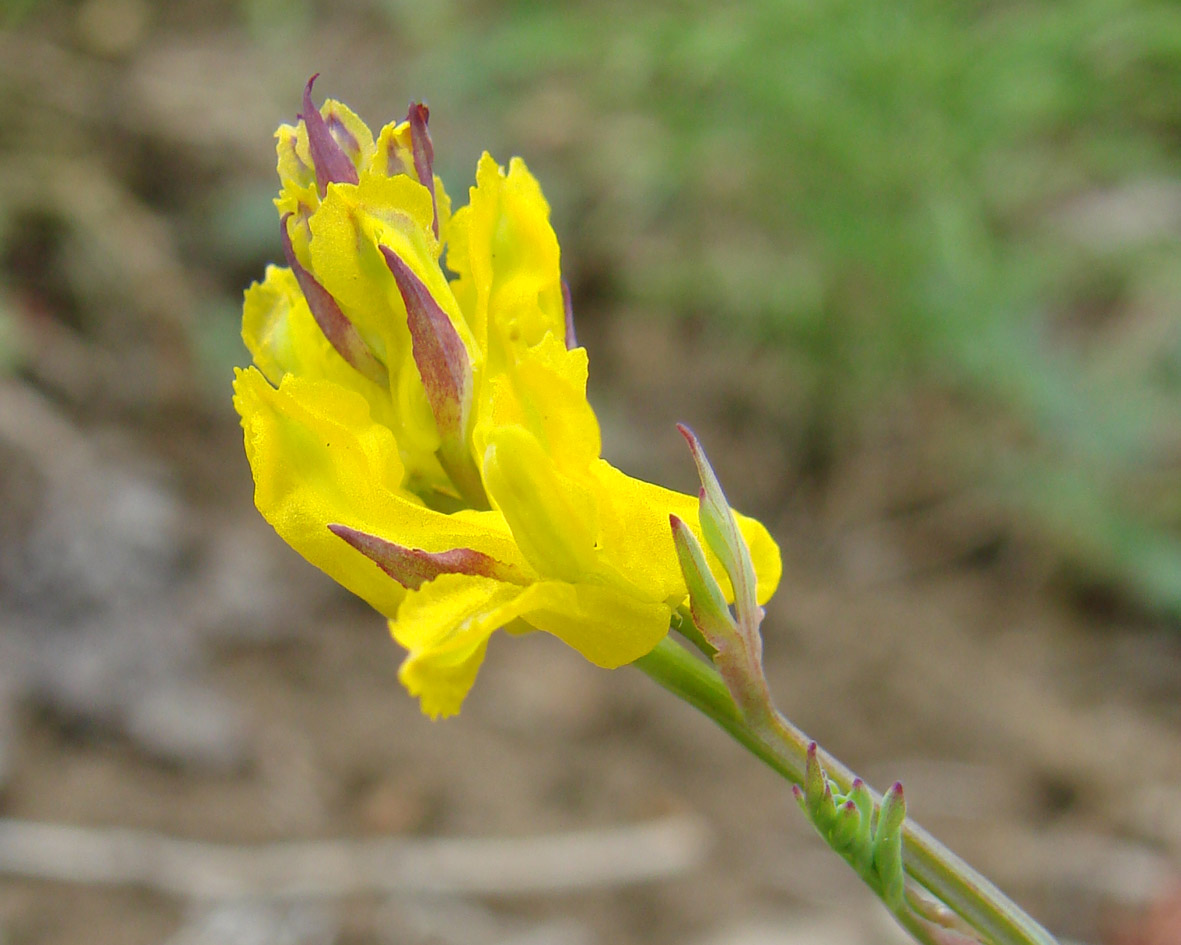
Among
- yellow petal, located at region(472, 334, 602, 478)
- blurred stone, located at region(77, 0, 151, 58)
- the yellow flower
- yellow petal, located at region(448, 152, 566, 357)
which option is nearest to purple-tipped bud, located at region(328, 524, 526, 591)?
the yellow flower

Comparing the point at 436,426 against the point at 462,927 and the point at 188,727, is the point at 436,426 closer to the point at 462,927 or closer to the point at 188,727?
the point at 462,927

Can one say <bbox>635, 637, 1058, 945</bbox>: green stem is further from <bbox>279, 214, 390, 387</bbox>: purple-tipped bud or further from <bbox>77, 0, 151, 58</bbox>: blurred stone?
<bbox>77, 0, 151, 58</bbox>: blurred stone

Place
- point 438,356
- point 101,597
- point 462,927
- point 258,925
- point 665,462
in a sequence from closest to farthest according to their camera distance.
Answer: point 438,356
point 258,925
point 462,927
point 101,597
point 665,462

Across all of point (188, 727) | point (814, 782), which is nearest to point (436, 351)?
point (814, 782)

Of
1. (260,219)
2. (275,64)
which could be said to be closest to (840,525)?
(260,219)

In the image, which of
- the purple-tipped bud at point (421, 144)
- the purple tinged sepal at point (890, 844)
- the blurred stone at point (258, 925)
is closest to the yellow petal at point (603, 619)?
the purple tinged sepal at point (890, 844)
